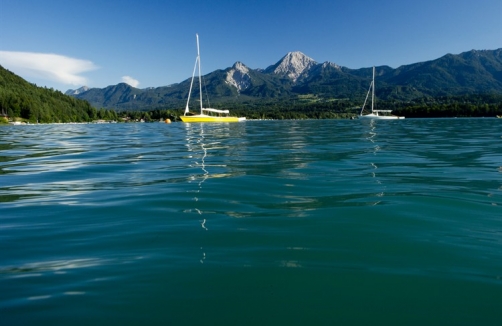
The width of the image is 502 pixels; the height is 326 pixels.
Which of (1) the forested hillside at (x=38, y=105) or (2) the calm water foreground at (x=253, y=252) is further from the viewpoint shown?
(1) the forested hillside at (x=38, y=105)

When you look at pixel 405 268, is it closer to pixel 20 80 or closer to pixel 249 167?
pixel 249 167

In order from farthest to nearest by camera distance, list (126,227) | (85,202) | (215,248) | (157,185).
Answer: (157,185) < (85,202) < (126,227) < (215,248)

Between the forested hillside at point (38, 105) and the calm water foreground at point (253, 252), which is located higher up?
the forested hillside at point (38, 105)

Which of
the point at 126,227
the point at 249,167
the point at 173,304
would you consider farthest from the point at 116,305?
the point at 249,167

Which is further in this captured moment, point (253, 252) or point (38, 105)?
point (38, 105)

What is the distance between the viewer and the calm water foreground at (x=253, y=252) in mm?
2955

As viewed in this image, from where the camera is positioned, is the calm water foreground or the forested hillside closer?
the calm water foreground

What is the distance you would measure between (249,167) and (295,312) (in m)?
8.09

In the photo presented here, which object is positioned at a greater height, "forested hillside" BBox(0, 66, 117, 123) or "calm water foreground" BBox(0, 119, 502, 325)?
"forested hillside" BBox(0, 66, 117, 123)

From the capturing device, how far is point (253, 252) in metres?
4.19

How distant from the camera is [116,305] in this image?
304 cm

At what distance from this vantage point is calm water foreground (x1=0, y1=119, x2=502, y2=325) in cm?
296

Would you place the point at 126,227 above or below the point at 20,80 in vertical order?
below

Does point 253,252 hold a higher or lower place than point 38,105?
lower
